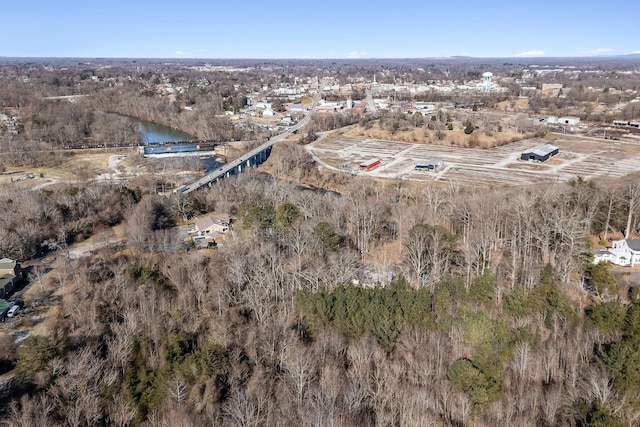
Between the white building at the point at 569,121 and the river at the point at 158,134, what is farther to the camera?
the river at the point at 158,134

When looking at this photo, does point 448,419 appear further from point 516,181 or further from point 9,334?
point 516,181

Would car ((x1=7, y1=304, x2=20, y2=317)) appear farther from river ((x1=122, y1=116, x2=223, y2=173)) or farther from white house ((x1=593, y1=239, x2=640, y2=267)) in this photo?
river ((x1=122, y1=116, x2=223, y2=173))

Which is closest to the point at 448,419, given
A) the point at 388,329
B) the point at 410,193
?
the point at 388,329

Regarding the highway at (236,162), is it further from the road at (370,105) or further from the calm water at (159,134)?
the calm water at (159,134)

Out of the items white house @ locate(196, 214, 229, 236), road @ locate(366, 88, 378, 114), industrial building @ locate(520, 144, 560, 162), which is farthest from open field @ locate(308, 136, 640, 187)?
road @ locate(366, 88, 378, 114)

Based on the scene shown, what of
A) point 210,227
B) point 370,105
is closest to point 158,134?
point 370,105

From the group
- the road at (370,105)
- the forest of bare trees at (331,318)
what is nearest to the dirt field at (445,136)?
the road at (370,105)

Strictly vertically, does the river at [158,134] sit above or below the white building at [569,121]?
below
